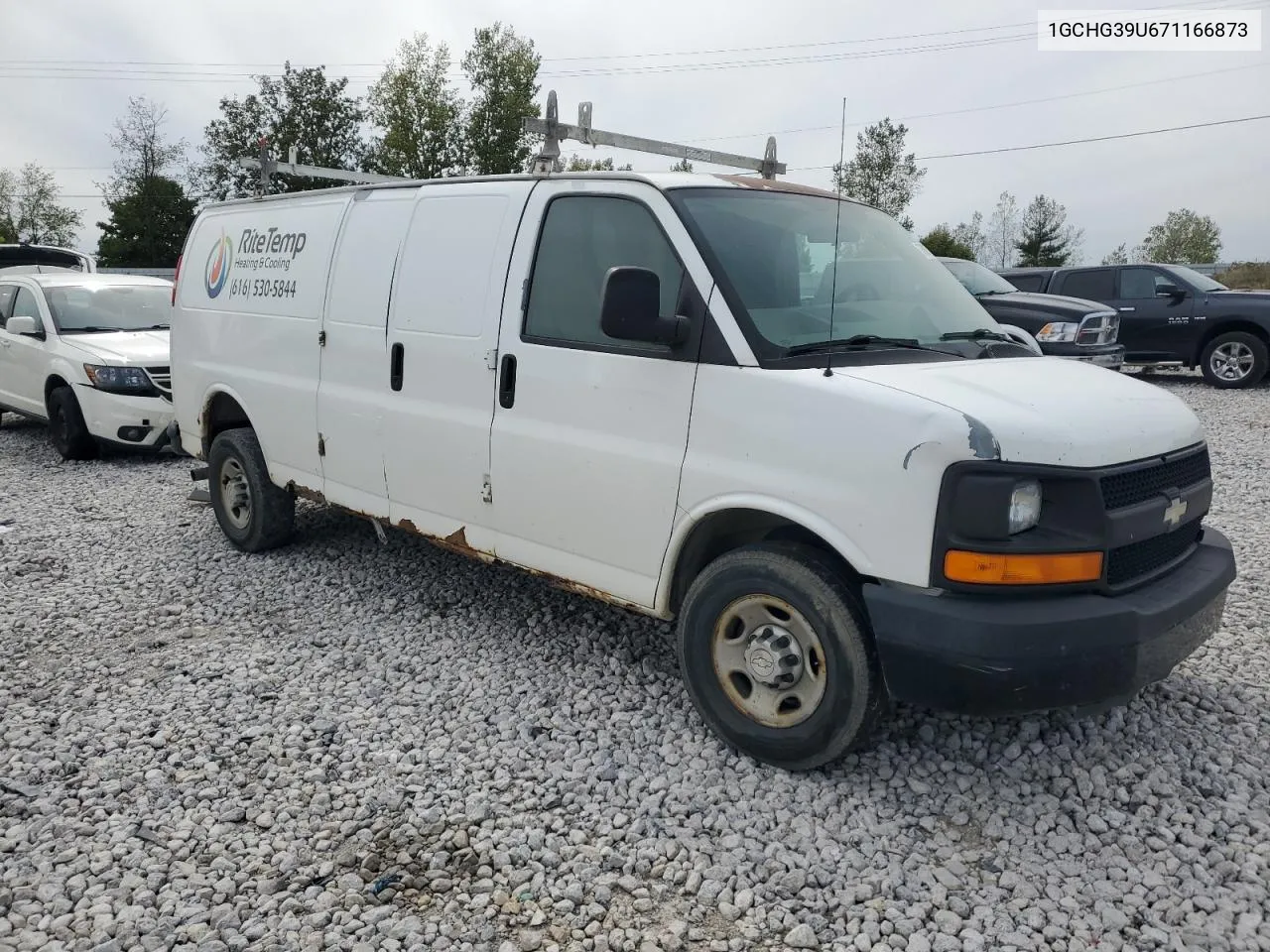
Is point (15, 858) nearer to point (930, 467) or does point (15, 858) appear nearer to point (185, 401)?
point (930, 467)

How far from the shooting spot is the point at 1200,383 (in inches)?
553

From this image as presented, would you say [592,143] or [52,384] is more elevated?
[592,143]

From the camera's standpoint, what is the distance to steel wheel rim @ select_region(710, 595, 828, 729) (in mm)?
3297

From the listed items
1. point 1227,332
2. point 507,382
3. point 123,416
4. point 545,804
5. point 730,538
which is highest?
point 1227,332

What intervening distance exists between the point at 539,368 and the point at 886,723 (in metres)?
2.03

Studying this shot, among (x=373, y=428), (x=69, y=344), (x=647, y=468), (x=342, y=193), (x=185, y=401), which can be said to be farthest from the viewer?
(x=69, y=344)

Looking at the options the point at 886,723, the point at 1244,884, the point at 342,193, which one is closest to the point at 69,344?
the point at 342,193

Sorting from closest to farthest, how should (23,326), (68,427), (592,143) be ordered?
(592,143), (68,427), (23,326)

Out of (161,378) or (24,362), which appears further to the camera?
(24,362)

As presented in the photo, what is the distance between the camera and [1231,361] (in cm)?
1326

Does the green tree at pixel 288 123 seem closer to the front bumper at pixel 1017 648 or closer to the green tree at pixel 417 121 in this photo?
the green tree at pixel 417 121

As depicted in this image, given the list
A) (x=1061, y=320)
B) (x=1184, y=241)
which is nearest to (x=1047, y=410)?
(x=1061, y=320)

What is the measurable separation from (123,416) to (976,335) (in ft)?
26.2

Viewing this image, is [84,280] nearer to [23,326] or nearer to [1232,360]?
[23,326]
